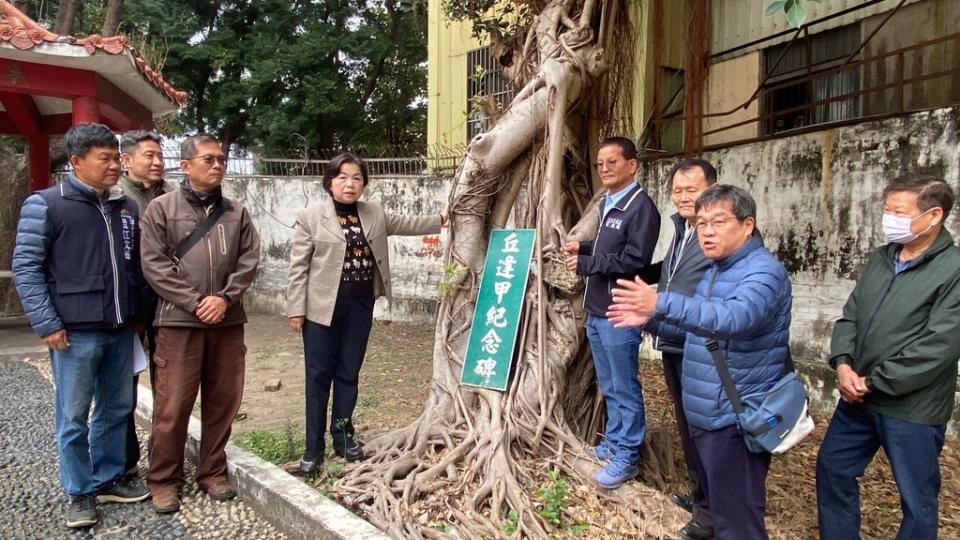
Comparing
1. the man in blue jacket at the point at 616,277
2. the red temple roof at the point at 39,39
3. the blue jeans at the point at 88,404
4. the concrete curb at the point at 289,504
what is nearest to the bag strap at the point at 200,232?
the blue jeans at the point at 88,404

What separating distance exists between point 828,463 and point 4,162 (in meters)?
11.2

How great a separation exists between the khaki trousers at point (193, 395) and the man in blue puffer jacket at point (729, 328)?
2208 millimetres

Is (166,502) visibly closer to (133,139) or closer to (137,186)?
(137,186)

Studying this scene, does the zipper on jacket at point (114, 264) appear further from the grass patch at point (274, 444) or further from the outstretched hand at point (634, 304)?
the outstretched hand at point (634, 304)

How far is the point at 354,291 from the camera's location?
11.4ft

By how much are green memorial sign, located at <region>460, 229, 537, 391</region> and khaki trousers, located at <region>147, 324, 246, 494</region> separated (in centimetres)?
131

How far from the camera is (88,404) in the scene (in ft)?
10.1

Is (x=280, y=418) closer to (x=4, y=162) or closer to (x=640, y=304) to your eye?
(x=640, y=304)

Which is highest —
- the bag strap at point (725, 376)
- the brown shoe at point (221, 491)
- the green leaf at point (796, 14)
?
the green leaf at point (796, 14)

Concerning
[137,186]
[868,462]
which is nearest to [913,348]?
[868,462]

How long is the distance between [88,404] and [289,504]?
1.12 metres

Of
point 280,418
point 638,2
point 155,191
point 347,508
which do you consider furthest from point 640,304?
point 638,2

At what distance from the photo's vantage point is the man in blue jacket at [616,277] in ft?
10.2

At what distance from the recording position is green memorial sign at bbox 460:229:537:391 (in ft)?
11.9
